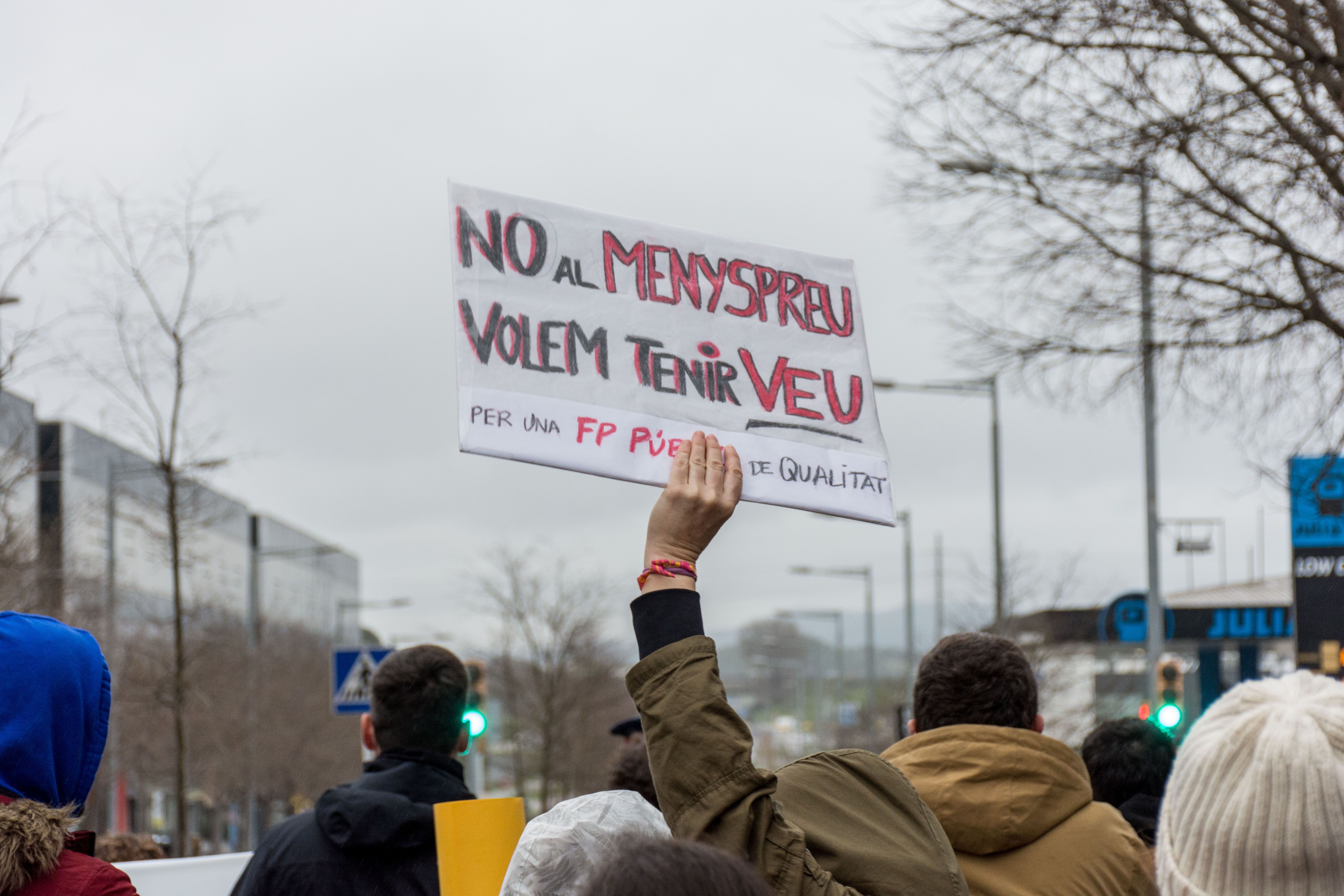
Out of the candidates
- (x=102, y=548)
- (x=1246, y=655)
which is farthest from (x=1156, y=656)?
(x=102, y=548)

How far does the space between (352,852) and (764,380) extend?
1.68m

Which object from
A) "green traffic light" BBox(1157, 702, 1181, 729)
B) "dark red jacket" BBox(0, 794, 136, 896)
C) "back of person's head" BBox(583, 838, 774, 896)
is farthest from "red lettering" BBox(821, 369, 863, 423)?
"green traffic light" BBox(1157, 702, 1181, 729)

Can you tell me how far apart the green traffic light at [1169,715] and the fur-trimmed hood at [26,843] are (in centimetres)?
1332

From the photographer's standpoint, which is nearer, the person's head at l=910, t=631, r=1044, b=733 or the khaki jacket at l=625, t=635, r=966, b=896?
the khaki jacket at l=625, t=635, r=966, b=896

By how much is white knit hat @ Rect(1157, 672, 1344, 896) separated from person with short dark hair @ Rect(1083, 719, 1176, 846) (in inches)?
105

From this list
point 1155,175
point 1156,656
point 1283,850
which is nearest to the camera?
point 1283,850

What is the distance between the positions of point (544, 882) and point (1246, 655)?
32471mm

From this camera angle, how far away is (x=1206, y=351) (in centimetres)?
922

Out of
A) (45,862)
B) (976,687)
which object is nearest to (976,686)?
(976,687)

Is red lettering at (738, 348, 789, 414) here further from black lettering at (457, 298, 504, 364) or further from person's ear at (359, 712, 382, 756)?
person's ear at (359, 712, 382, 756)

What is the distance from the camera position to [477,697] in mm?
12156

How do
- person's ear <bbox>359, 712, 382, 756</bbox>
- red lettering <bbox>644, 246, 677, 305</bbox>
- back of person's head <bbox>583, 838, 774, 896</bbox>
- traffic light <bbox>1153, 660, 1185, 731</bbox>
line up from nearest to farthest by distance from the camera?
back of person's head <bbox>583, 838, 774, 896</bbox>
red lettering <bbox>644, 246, 677, 305</bbox>
person's ear <bbox>359, 712, 382, 756</bbox>
traffic light <bbox>1153, 660, 1185, 731</bbox>

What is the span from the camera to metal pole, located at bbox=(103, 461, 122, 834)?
59.5 ft

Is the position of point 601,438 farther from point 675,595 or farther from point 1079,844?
point 1079,844
